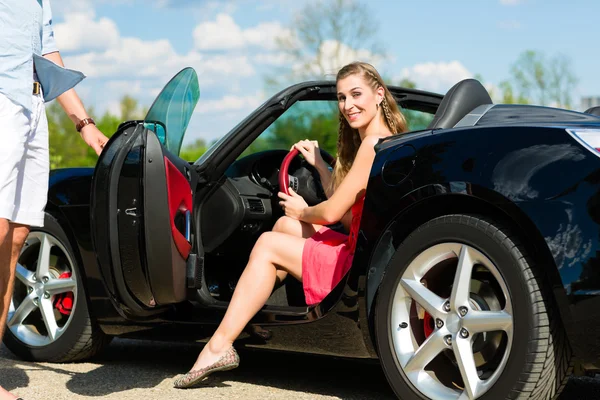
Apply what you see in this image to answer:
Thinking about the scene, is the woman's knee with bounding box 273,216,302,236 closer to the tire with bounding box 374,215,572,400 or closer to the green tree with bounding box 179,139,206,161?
the tire with bounding box 374,215,572,400

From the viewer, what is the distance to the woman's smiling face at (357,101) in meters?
4.23

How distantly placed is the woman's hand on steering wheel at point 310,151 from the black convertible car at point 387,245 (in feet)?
0.39

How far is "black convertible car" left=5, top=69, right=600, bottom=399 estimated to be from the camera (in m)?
3.07

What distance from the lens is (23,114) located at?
356 cm

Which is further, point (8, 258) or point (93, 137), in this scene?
point (93, 137)

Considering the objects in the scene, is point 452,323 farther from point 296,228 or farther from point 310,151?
point 310,151

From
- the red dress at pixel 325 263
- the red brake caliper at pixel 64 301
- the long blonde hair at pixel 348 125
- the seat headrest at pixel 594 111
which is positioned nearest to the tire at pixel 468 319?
the red dress at pixel 325 263

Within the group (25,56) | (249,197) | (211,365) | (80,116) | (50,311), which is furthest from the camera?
(50,311)

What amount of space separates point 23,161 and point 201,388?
1.33 metres

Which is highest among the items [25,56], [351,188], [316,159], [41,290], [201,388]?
[25,56]

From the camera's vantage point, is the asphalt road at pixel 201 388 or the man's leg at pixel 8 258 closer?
the man's leg at pixel 8 258

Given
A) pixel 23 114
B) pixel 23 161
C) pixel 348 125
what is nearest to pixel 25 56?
pixel 23 114

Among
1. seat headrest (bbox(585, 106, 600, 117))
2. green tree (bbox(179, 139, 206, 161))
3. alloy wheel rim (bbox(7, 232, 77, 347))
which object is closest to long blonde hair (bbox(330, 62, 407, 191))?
seat headrest (bbox(585, 106, 600, 117))

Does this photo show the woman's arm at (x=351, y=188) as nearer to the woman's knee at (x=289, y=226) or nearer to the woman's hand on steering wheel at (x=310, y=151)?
the woman's knee at (x=289, y=226)
